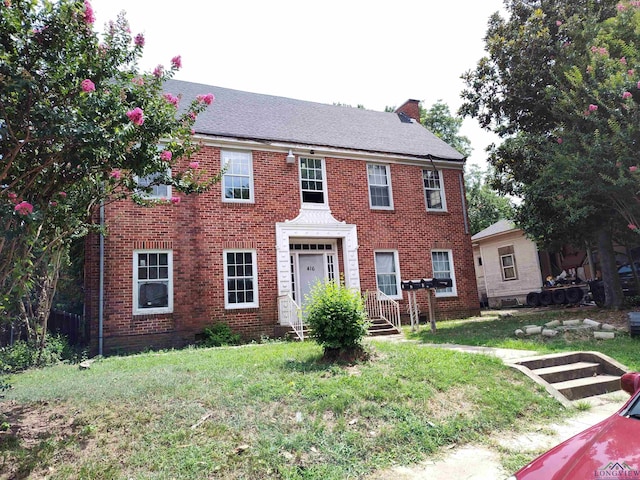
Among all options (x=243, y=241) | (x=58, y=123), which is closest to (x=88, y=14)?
(x=58, y=123)

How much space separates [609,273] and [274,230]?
1084cm

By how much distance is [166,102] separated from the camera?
5.52 metres

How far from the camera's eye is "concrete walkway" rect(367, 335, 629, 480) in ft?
12.0

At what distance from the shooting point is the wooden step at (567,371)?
20.4 feet

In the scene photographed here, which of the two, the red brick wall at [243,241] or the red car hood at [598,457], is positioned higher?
the red brick wall at [243,241]

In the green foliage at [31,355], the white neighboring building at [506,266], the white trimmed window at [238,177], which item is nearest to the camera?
the green foliage at [31,355]

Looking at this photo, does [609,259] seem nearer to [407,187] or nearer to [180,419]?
[407,187]

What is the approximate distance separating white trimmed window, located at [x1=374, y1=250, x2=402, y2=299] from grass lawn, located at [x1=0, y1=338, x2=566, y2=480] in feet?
23.9

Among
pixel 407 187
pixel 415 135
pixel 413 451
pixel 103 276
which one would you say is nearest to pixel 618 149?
pixel 407 187

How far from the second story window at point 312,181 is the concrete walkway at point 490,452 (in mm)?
9606

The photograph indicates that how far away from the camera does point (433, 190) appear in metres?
15.7

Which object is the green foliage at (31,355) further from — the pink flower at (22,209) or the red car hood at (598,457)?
the red car hood at (598,457)

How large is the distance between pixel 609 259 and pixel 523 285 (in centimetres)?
852

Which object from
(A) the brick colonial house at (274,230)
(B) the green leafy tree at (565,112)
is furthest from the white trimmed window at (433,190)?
(B) the green leafy tree at (565,112)
